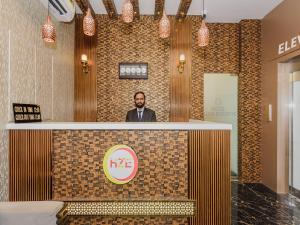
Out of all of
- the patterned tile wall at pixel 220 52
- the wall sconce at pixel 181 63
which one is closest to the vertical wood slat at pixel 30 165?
the wall sconce at pixel 181 63

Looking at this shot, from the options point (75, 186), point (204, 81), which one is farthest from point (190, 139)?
point (204, 81)

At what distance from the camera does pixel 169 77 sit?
6637 millimetres

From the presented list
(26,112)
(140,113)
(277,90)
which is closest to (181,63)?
(140,113)

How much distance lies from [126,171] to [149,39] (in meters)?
4.17

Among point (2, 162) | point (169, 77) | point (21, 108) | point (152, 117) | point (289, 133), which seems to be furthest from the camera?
point (169, 77)

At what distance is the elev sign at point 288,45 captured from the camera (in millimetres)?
4875

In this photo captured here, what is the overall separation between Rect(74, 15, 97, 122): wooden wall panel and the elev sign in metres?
4.04

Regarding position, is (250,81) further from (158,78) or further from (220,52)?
(158,78)

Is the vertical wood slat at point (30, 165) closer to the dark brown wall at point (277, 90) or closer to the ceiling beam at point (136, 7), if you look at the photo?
the ceiling beam at point (136, 7)

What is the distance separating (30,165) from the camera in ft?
10.8

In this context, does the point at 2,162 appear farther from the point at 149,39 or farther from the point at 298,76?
the point at 298,76

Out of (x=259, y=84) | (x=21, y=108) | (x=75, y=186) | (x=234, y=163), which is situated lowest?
(x=234, y=163)

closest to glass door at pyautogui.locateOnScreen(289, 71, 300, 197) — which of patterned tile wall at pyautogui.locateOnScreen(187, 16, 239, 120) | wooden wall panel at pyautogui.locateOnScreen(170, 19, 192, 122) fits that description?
patterned tile wall at pyautogui.locateOnScreen(187, 16, 239, 120)

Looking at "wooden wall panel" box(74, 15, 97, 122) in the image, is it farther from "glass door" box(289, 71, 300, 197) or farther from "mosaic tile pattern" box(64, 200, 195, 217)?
"glass door" box(289, 71, 300, 197)
